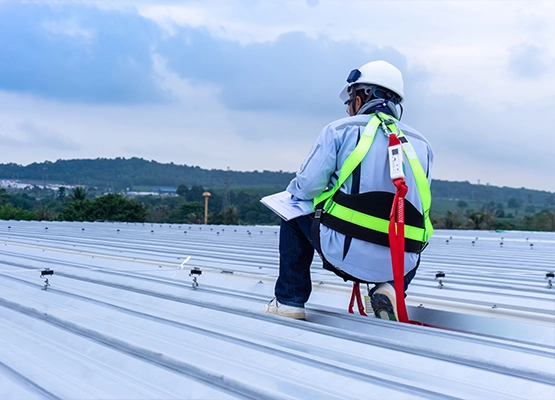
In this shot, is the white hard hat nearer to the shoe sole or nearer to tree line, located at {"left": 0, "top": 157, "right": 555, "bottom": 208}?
the shoe sole

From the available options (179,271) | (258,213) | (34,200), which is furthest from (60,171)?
(179,271)

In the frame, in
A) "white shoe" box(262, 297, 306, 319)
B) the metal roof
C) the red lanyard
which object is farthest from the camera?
"white shoe" box(262, 297, 306, 319)

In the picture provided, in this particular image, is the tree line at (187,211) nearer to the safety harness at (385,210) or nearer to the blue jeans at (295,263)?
the blue jeans at (295,263)

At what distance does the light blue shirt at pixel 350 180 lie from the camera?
286 cm

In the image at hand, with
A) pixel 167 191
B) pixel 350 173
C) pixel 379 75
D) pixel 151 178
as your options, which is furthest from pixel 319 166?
pixel 151 178

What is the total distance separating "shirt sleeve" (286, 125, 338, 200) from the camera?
294 centimetres

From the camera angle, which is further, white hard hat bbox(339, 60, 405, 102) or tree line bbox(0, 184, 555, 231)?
tree line bbox(0, 184, 555, 231)

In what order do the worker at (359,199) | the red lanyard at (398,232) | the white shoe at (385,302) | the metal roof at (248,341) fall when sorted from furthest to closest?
the white shoe at (385,302) → the worker at (359,199) → the red lanyard at (398,232) → the metal roof at (248,341)

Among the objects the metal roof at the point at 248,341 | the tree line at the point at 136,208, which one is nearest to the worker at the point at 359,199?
the metal roof at the point at 248,341

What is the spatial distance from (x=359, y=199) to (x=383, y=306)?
1.88ft

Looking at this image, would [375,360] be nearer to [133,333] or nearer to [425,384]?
[425,384]

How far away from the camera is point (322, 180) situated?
2.97 metres

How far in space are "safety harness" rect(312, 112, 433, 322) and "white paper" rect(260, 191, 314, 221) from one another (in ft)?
0.24

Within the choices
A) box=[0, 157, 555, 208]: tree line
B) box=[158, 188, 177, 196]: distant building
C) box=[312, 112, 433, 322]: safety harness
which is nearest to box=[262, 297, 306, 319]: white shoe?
box=[312, 112, 433, 322]: safety harness
